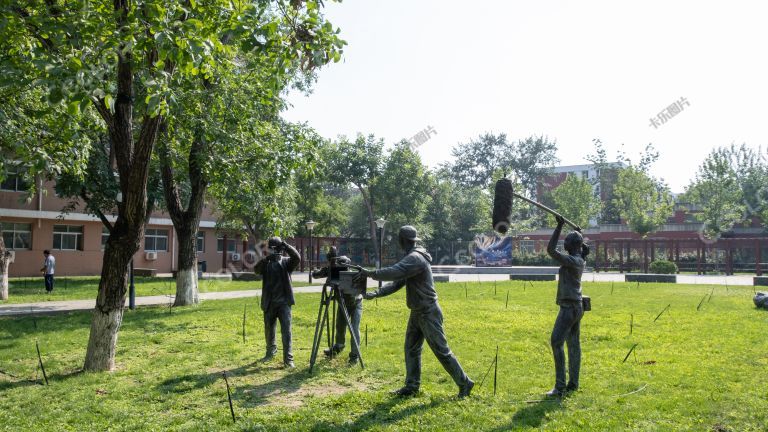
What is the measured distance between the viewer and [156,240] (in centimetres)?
3841

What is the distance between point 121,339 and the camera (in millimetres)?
11289

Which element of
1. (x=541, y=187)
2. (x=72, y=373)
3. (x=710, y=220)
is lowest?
(x=72, y=373)

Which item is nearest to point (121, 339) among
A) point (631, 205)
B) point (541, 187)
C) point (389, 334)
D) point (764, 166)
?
point (389, 334)

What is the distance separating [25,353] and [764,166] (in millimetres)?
66291

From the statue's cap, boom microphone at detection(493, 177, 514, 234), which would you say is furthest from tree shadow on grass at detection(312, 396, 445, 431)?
boom microphone at detection(493, 177, 514, 234)

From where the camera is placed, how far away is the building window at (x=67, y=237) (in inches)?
1309

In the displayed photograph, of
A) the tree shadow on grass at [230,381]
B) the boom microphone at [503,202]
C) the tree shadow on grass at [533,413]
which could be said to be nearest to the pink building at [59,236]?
the tree shadow on grass at [230,381]

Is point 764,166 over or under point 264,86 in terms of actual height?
over

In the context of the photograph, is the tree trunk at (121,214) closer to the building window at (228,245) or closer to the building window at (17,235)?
the building window at (17,235)

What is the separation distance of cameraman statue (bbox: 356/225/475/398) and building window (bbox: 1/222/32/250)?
31366 millimetres

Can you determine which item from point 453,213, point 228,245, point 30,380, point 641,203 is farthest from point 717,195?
point 30,380

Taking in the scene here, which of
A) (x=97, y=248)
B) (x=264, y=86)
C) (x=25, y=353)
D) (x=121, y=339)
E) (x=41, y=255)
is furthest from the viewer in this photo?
(x=97, y=248)

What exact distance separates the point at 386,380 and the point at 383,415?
168 cm

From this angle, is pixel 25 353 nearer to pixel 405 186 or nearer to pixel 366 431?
pixel 366 431
